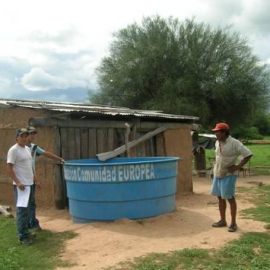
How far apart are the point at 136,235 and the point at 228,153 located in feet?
6.40

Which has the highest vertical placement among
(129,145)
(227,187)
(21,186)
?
(129,145)

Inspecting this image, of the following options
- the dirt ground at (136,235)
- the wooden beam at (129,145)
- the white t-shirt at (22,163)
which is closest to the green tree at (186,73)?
the wooden beam at (129,145)

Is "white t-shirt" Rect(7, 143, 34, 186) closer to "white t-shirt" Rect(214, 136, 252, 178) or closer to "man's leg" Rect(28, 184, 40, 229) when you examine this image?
"man's leg" Rect(28, 184, 40, 229)

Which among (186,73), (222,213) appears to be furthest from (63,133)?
(186,73)

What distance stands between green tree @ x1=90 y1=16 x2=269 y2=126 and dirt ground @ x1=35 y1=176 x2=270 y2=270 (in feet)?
38.4

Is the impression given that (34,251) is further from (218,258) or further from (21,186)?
(218,258)

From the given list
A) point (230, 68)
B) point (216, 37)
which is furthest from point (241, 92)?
point (216, 37)

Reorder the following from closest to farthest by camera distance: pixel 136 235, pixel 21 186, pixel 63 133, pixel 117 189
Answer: pixel 21 186 → pixel 136 235 → pixel 117 189 → pixel 63 133

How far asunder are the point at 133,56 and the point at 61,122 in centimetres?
1228

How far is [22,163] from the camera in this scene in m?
6.69

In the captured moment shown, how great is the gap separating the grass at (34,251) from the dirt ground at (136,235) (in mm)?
173

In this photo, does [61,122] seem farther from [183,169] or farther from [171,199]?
[183,169]

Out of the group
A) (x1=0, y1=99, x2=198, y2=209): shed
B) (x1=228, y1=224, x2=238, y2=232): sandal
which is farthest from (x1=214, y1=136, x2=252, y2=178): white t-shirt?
(x1=0, y1=99, x2=198, y2=209): shed

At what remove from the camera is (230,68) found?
69.3 feet
